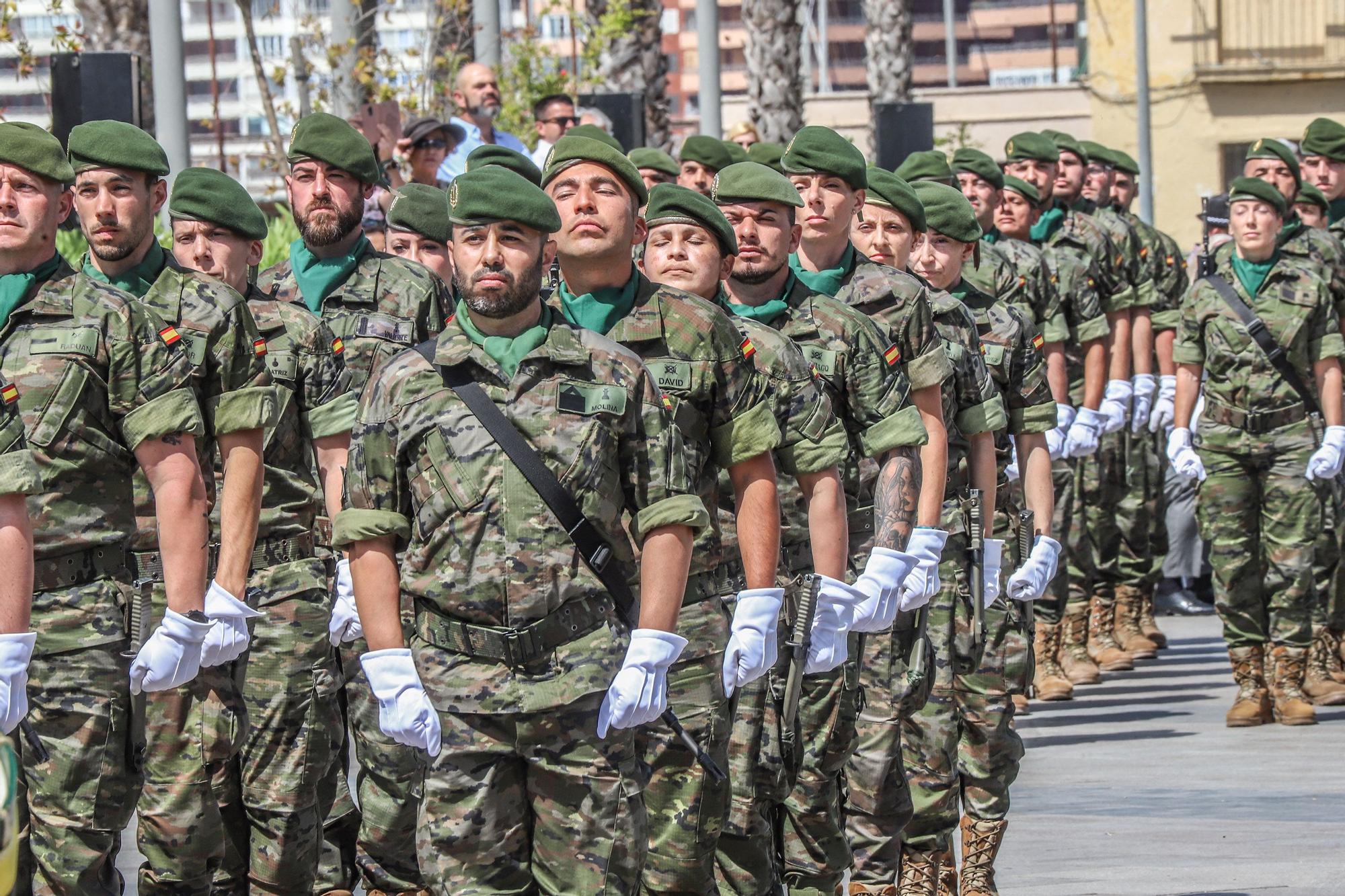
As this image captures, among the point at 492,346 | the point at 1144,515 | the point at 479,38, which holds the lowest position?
the point at 1144,515

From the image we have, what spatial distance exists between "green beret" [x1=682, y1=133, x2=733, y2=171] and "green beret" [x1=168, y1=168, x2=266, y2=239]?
4.25 m

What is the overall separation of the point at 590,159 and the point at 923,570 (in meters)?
2.04

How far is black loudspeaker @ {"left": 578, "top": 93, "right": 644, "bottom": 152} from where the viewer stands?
15.6 metres

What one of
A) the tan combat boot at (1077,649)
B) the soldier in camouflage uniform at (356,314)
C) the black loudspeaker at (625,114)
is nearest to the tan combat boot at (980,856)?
the soldier in camouflage uniform at (356,314)

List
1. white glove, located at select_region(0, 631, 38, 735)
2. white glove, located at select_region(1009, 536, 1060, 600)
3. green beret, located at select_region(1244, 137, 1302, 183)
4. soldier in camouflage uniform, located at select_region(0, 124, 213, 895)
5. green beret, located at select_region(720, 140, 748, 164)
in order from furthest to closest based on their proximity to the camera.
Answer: green beret, located at select_region(1244, 137, 1302, 183) < green beret, located at select_region(720, 140, 748, 164) < white glove, located at select_region(1009, 536, 1060, 600) < soldier in camouflage uniform, located at select_region(0, 124, 213, 895) < white glove, located at select_region(0, 631, 38, 735)

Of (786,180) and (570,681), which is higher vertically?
(786,180)

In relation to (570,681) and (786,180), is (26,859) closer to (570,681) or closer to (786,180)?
(570,681)

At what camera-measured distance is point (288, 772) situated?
7379mm

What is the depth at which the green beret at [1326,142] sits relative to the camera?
564 inches

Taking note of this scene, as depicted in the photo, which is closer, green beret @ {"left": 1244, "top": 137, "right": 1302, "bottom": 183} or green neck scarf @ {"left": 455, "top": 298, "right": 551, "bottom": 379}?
green neck scarf @ {"left": 455, "top": 298, "right": 551, "bottom": 379}

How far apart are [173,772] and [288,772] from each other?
0.47 meters

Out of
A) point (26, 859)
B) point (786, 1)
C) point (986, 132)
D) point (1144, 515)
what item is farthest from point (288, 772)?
point (986, 132)

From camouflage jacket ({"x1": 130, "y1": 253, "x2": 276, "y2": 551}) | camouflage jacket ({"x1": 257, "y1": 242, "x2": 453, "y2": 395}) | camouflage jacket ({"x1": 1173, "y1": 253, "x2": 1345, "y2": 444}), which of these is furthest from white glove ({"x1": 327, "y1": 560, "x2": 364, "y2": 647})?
camouflage jacket ({"x1": 1173, "y1": 253, "x2": 1345, "y2": 444})

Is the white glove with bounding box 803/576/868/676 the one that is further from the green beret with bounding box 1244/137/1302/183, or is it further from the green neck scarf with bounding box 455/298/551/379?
the green beret with bounding box 1244/137/1302/183
